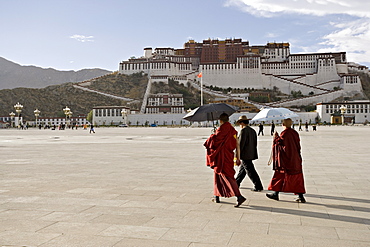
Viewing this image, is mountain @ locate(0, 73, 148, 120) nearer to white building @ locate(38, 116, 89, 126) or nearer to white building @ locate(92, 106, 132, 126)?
white building @ locate(38, 116, 89, 126)

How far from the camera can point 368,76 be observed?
11188 cm

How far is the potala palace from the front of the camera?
4063 inches

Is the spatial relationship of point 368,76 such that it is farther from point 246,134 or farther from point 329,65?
point 246,134

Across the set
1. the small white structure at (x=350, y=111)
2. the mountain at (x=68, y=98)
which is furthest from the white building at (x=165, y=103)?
the small white structure at (x=350, y=111)

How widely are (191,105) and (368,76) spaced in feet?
181

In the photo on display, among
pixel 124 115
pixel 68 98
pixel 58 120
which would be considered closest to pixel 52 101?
pixel 68 98

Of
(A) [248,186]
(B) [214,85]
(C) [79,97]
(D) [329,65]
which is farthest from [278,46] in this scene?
(A) [248,186]

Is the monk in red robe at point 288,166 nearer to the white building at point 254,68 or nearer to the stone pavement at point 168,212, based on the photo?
the stone pavement at point 168,212

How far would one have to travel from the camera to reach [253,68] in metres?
107

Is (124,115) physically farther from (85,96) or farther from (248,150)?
(248,150)

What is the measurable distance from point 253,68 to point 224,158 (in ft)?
342

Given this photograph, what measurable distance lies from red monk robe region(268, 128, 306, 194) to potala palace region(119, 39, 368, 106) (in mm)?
95162

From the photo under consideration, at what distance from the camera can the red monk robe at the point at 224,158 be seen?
5.65 metres

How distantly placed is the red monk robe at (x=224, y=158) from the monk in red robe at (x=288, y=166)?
0.79m
